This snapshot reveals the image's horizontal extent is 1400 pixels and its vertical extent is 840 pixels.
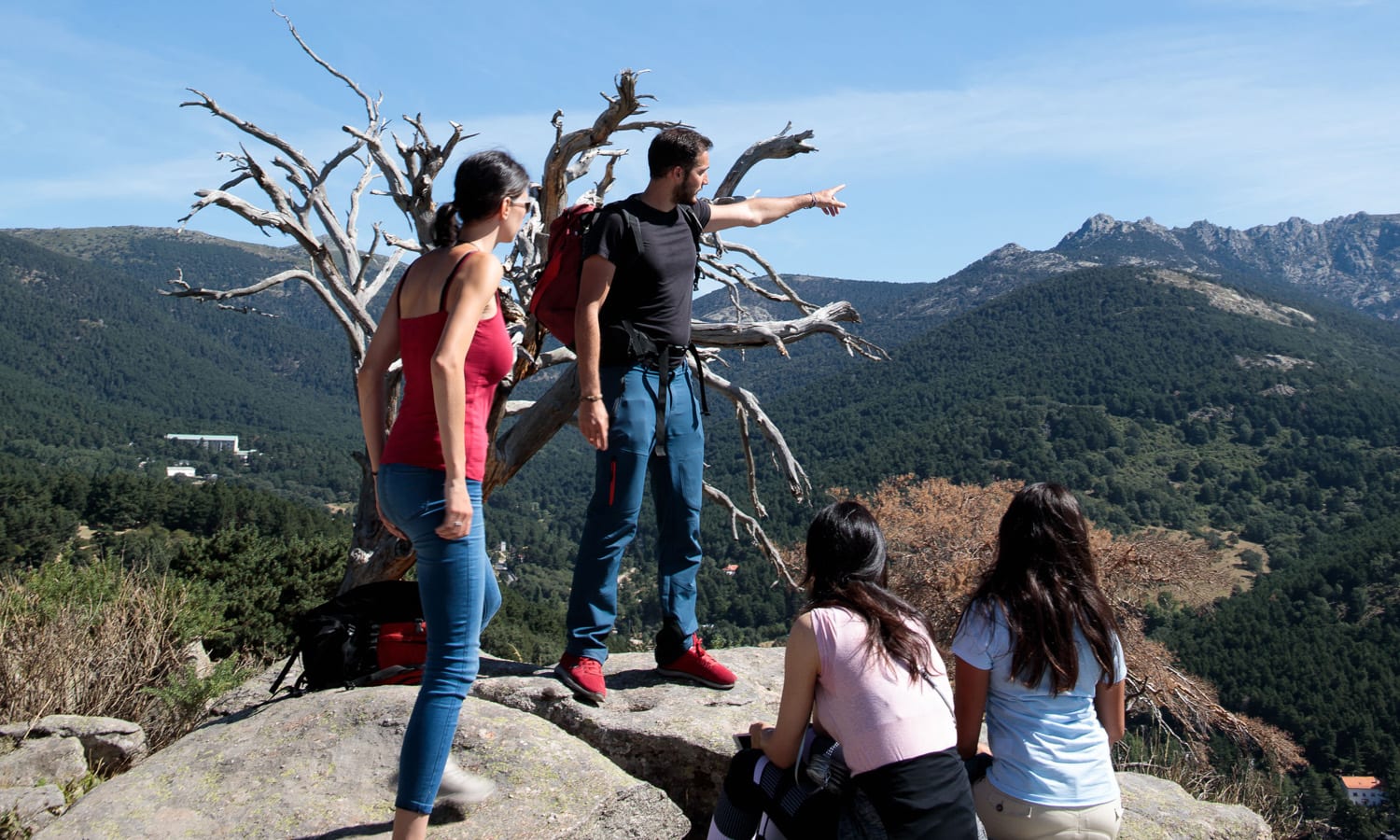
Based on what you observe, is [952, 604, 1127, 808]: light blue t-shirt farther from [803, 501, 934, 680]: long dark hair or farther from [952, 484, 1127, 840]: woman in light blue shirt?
[803, 501, 934, 680]: long dark hair

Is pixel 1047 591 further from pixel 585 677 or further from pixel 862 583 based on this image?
pixel 585 677

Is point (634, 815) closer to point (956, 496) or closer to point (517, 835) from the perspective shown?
point (517, 835)

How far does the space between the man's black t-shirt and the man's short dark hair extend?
15cm

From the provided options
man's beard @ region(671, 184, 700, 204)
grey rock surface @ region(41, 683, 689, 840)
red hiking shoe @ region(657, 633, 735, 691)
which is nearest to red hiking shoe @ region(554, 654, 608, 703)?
grey rock surface @ region(41, 683, 689, 840)

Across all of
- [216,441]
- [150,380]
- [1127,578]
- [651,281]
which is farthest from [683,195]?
[150,380]

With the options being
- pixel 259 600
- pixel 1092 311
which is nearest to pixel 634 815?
pixel 259 600

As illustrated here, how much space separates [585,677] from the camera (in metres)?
3.69

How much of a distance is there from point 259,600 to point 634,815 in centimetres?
870

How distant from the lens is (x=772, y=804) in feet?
7.94

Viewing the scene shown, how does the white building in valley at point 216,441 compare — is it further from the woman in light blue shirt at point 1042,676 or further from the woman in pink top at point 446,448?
the woman in light blue shirt at point 1042,676

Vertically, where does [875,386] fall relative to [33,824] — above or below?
below

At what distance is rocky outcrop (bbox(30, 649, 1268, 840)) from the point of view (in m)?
2.88

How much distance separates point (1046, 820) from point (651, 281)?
2.07 meters

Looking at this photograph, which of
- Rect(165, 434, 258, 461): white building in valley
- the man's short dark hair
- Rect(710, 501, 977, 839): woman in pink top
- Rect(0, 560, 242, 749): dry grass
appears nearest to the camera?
Rect(710, 501, 977, 839): woman in pink top
